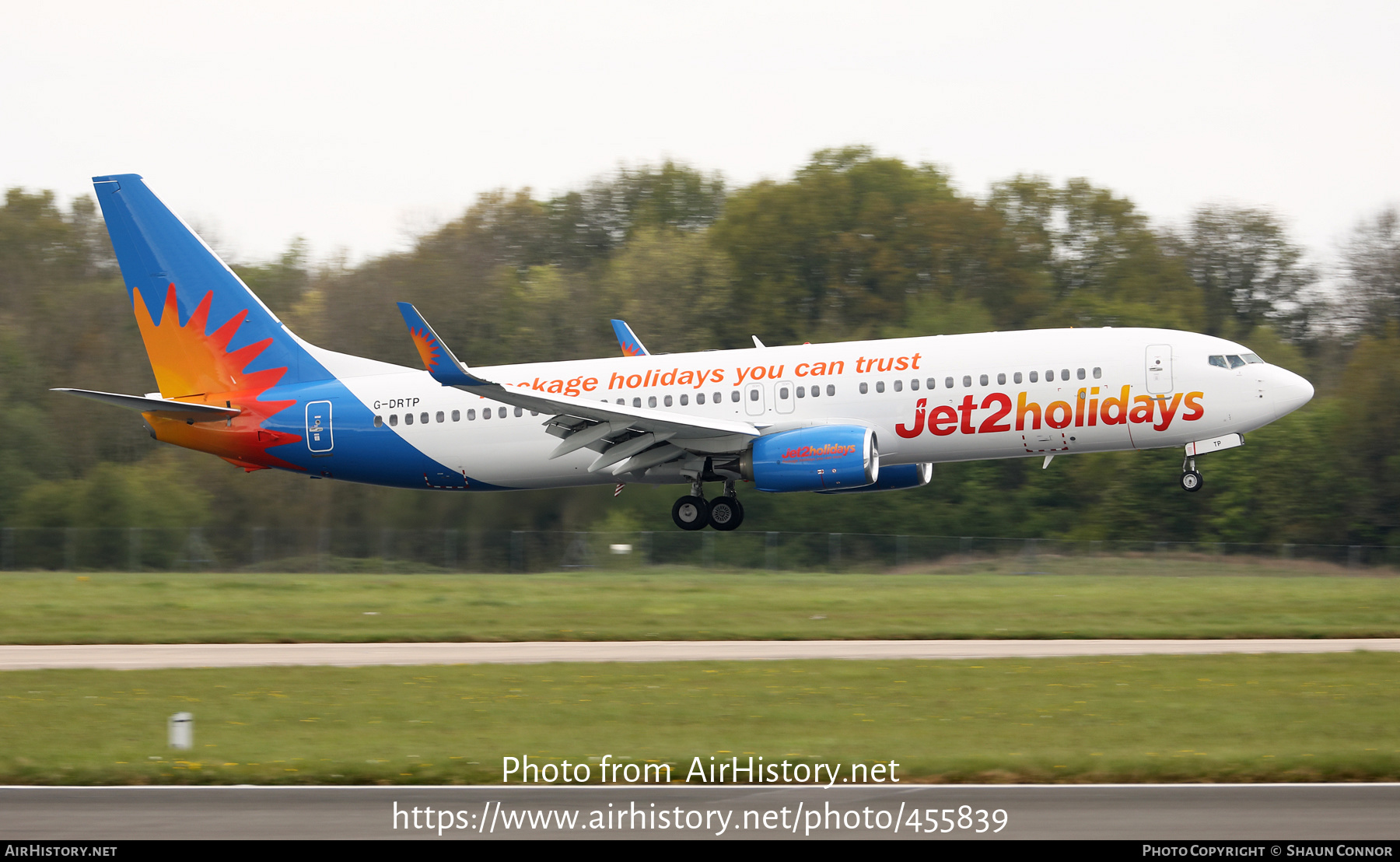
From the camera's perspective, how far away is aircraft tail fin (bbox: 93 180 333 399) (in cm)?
3541

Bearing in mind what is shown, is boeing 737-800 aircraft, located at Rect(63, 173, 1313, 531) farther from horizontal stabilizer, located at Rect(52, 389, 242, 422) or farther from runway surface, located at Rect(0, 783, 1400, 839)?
runway surface, located at Rect(0, 783, 1400, 839)

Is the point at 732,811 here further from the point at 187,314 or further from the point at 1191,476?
the point at 187,314

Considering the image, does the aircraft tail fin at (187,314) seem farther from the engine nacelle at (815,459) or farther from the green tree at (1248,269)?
the green tree at (1248,269)

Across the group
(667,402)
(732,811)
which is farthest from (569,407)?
(732,811)

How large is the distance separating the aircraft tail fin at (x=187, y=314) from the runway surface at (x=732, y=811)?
22.1 m

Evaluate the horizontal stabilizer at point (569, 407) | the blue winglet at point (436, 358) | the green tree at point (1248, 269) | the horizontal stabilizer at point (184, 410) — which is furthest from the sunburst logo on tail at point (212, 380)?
the green tree at point (1248, 269)

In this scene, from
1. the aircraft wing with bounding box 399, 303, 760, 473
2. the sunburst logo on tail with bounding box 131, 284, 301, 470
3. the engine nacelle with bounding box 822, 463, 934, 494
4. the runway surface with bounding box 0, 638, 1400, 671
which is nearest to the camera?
the runway surface with bounding box 0, 638, 1400, 671

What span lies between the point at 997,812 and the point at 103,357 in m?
56.5

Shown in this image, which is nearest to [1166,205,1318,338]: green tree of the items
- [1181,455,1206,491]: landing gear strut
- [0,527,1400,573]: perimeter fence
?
[0,527,1400,573]: perimeter fence

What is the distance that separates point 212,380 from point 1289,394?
25.0 metres

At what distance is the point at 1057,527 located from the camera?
5238 centimetres

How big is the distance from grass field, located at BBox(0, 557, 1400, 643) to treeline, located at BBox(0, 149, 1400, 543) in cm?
655

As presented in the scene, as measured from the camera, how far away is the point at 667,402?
3338cm
